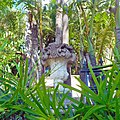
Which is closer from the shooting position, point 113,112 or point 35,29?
point 113,112

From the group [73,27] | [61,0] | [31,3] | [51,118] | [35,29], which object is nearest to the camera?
[51,118]

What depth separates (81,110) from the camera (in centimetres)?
79

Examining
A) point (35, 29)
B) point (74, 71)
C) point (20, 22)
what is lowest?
point (74, 71)

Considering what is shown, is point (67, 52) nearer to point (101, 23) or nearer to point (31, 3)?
point (31, 3)

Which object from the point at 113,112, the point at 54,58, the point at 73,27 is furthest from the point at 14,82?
the point at 73,27

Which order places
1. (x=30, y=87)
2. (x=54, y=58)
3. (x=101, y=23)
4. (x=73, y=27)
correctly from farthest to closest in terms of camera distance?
(x=73, y=27) → (x=101, y=23) → (x=54, y=58) → (x=30, y=87)

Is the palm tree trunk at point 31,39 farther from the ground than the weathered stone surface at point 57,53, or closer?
farther from the ground

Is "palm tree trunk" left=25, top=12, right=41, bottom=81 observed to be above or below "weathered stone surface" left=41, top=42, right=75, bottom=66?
above

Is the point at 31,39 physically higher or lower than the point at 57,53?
higher

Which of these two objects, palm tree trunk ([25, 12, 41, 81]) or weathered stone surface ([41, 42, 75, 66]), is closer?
weathered stone surface ([41, 42, 75, 66])

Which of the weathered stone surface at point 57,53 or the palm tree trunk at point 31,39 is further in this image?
the palm tree trunk at point 31,39

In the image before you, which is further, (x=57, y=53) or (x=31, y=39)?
(x=31, y=39)

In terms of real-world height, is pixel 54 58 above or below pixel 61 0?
below

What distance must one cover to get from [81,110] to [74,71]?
40.8ft
